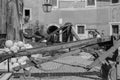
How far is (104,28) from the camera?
2306 centimetres

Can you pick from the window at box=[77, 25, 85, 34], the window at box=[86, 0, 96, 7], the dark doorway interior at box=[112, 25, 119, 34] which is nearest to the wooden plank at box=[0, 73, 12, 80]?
the dark doorway interior at box=[112, 25, 119, 34]

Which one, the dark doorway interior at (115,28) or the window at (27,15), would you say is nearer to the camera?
the dark doorway interior at (115,28)

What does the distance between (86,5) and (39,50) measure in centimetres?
2077

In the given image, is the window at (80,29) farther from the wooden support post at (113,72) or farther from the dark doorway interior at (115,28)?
the wooden support post at (113,72)

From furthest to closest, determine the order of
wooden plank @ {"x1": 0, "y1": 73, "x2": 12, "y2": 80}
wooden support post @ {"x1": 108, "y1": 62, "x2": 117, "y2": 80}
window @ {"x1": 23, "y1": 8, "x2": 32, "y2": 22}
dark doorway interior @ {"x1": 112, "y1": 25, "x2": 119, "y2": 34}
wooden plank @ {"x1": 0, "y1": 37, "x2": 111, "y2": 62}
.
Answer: window @ {"x1": 23, "y1": 8, "x2": 32, "y2": 22} < dark doorway interior @ {"x1": 112, "y1": 25, "x2": 119, "y2": 34} < wooden plank @ {"x1": 0, "y1": 73, "x2": 12, "y2": 80} < wooden support post @ {"x1": 108, "y1": 62, "x2": 117, "y2": 80} < wooden plank @ {"x1": 0, "y1": 37, "x2": 111, "y2": 62}

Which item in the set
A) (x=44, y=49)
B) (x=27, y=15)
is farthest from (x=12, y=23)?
(x=27, y=15)

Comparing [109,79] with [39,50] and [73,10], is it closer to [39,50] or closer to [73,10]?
[39,50]

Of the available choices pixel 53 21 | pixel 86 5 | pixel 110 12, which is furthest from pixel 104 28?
pixel 53 21

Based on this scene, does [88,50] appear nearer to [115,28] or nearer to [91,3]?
[115,28]

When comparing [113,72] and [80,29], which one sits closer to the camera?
[113,72]

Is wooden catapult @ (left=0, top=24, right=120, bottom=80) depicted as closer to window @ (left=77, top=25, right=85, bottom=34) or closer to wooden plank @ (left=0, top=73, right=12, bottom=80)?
wooden plank @ (left=0, top=73, right=12, bottom=80)

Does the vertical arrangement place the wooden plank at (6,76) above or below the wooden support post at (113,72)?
below

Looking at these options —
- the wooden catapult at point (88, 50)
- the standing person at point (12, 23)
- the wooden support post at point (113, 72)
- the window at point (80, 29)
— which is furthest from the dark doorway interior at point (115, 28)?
the wooden support post at point (113, 72)

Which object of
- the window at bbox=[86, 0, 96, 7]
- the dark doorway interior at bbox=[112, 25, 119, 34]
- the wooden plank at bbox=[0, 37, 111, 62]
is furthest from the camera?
the window at bbox=[86, 0, 96, 7]
